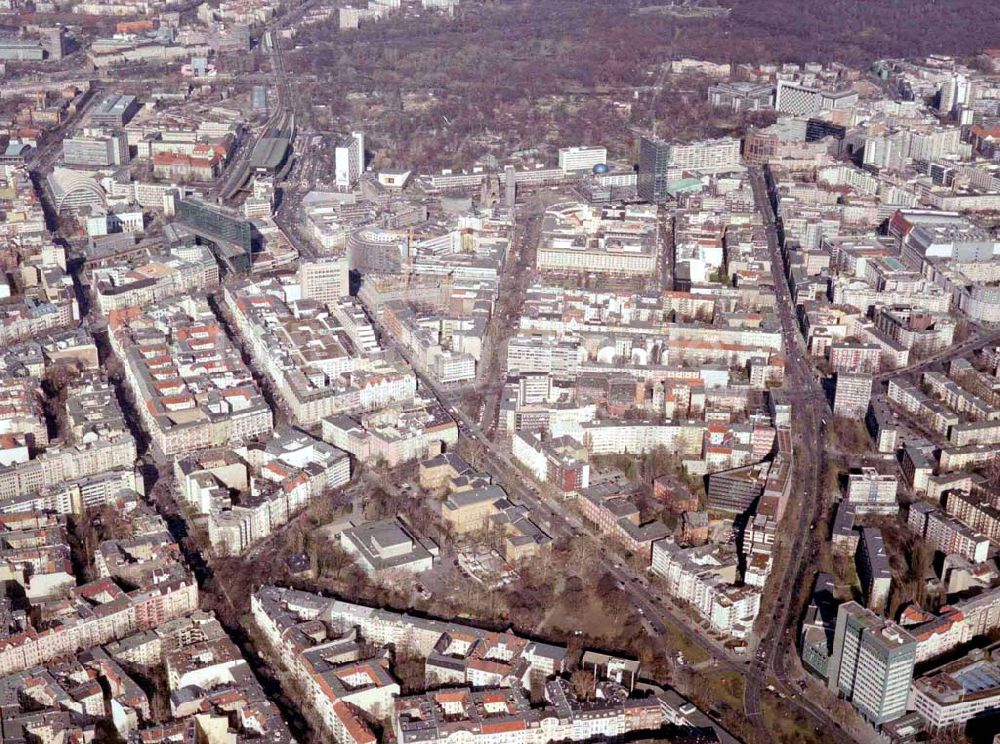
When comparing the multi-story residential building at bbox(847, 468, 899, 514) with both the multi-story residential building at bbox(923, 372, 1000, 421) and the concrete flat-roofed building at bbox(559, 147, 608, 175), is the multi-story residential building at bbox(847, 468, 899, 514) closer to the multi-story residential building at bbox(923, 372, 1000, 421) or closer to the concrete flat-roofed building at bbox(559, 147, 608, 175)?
the multi-story residential building at bbox(923, 372, 1000, 421)

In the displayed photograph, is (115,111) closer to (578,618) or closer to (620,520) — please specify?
(620,520)

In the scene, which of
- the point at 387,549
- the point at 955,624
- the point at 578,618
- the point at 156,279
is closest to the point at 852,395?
the point at 955,624

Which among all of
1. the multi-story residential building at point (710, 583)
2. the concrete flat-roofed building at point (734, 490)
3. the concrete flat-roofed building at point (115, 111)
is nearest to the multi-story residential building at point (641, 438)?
the concrete flat-roofed building at point (734, 490)

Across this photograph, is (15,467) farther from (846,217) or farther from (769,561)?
(846,217)

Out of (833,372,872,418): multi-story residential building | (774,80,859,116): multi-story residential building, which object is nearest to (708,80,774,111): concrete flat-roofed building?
(774,80,859,116): multi-story residential building

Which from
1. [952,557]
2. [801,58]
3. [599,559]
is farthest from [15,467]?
[801,58]
